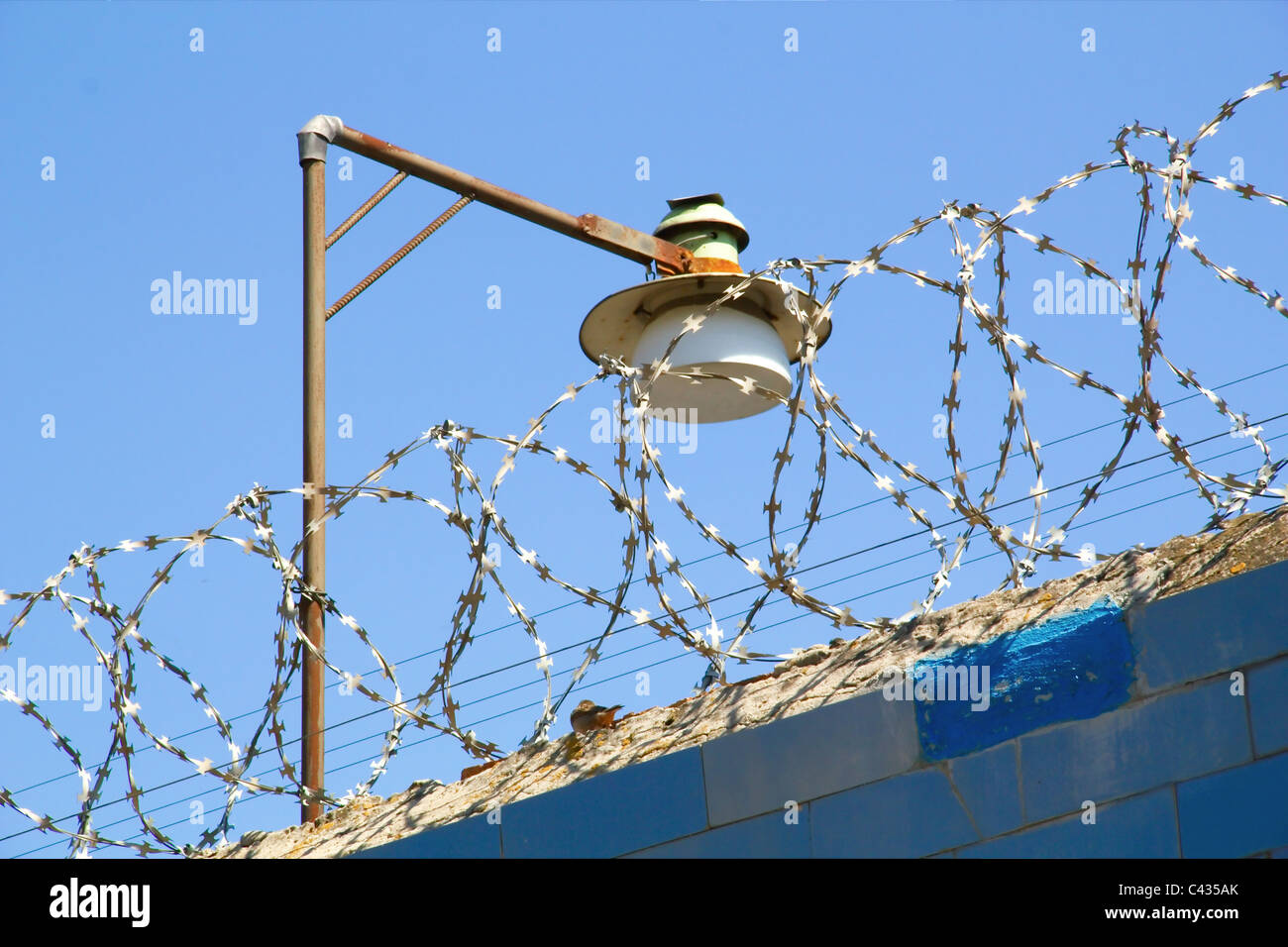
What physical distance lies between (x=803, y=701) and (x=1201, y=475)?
138 cm

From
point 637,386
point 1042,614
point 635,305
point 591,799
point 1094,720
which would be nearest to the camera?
point 1094,720

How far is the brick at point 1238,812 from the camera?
419 cm

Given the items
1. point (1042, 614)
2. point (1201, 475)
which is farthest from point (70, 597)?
point (1201, 475)

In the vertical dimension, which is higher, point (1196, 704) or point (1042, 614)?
point (1042, 614)

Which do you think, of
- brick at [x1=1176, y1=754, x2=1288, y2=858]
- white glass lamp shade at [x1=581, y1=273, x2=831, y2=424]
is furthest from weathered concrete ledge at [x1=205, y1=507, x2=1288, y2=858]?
white glass lamp shade at [x1=581, y1=273, x2=831, y2=424]

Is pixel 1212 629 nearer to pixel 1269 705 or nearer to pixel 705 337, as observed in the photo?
pixel 1269 705

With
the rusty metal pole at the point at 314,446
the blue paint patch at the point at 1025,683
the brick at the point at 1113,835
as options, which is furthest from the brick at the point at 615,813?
the rusty metal pole at the point at 314,446

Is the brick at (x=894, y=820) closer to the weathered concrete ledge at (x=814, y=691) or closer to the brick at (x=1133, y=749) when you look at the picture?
the weathered concrete ledge at (x=814, y=691)

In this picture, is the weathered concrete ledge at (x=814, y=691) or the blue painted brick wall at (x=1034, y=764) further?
the weathered concrete ledge at (x=814, y=691)

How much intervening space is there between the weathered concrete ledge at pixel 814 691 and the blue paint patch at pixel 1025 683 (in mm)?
14

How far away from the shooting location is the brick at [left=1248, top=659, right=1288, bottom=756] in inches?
167

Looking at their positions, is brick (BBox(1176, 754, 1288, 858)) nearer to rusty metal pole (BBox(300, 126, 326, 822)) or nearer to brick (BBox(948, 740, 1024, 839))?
brick (BBox(948, 740, 1024, 839))
